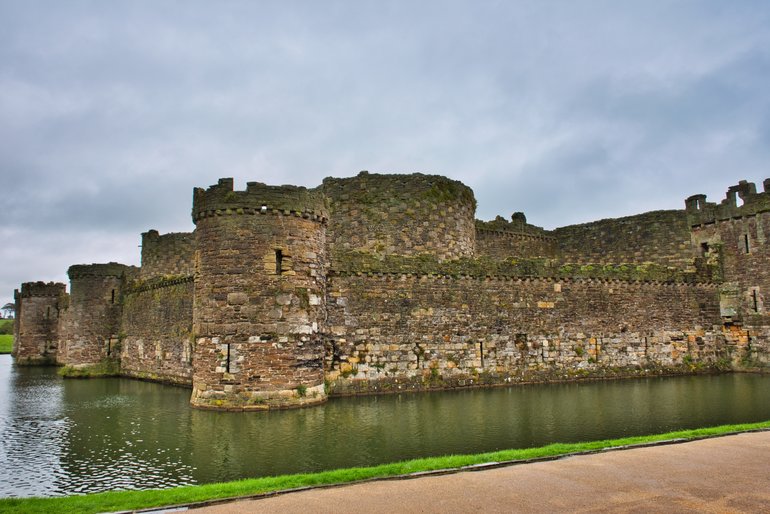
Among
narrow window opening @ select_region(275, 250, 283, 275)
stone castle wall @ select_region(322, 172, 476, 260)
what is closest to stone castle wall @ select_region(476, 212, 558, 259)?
stone castle wall @ select_region(322, 172, 476, 260)

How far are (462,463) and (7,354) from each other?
220 feet

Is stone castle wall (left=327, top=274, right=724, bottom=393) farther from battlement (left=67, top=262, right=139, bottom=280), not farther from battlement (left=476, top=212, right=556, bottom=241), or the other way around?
battlement (left=67, top=262, right=139, bottom=280)

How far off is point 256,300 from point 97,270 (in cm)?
2023

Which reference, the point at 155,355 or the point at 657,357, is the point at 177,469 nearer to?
the point at 155,355

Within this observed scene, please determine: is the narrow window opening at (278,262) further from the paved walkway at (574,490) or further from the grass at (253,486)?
the paved walkway at (574,490)

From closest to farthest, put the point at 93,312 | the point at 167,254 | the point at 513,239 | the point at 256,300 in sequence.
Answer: the point at 256,300 < the point at 93,312 < the point at 167,254 < the point at 513,239

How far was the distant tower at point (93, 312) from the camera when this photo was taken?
3175 cm

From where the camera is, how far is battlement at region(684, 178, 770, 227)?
2644 cm

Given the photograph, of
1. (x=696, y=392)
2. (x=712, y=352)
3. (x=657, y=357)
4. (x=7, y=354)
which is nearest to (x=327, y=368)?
(x=696, y=392)

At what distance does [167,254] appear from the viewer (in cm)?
3331

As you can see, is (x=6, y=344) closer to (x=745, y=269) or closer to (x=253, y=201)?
(x=253, y=201)

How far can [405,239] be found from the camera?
24.0 meters

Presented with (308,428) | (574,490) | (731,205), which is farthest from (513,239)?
(574,490)

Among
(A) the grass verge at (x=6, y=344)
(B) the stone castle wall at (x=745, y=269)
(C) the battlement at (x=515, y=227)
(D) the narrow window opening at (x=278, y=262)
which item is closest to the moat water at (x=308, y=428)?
(D) the narrow window opening at (x=278, y=262)
